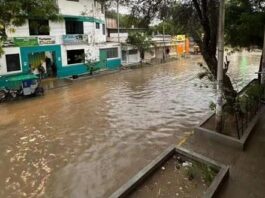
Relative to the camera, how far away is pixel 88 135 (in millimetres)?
9430

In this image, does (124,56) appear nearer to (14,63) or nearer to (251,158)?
(14,63)

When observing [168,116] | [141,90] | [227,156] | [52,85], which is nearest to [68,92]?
[52,85]

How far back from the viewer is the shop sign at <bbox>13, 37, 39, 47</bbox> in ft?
61.2

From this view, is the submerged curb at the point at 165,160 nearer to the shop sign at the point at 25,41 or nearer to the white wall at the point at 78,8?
the shop sign at the point at 25,41

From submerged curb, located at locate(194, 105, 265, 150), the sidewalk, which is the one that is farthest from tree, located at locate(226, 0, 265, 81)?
the sidewalk

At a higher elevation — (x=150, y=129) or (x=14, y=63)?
(x=14, y=63)

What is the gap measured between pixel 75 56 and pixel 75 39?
4.64 ft

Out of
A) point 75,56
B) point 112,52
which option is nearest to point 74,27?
point 75,56

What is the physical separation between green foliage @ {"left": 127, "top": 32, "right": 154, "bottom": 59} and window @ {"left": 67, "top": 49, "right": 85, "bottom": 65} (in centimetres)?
707

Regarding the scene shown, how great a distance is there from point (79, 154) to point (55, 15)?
7416 millimetres

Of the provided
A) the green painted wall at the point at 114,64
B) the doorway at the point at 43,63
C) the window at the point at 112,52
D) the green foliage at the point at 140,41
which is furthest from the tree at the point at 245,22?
the green foliage at the point at 140,41

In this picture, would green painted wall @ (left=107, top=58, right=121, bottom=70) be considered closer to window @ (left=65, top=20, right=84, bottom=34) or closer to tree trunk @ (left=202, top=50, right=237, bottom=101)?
window @ (left=65, top=20, right=84, bottom=34)

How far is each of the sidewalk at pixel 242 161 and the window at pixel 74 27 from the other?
1743cm

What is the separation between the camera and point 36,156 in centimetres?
789
